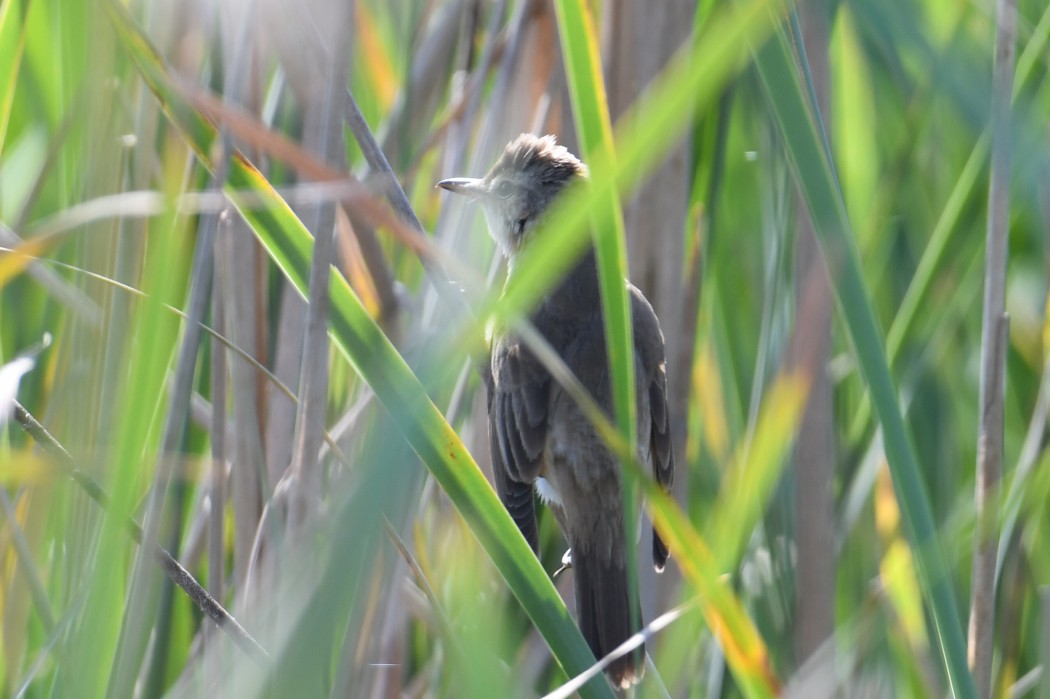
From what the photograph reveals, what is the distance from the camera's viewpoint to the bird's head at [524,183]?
2.24 meters

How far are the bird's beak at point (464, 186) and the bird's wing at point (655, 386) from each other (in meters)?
0.38

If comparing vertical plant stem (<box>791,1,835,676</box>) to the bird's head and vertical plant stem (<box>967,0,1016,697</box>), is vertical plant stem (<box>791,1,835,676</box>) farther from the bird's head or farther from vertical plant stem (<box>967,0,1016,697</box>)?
the bird's head

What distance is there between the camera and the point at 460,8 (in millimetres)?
2174

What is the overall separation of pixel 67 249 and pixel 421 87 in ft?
2.54

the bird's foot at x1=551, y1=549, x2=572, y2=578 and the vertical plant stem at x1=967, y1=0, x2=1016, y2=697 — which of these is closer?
the vertical plant stem at x1=967, y1=0, x2=1016, y2=697

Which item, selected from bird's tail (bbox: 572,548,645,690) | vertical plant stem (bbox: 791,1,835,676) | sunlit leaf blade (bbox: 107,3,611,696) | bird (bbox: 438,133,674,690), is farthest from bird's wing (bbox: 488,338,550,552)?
sunlit leaf blade (bbox: 107,3,611,696)

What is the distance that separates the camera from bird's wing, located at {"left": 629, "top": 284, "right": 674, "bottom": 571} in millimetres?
2217

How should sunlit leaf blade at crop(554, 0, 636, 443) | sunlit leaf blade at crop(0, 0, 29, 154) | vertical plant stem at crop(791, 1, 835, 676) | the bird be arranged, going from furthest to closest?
the bird, vertical plant stem at crop(791, 1, 835, 676), sunlit leaf blade at crop(0, 0, 29, 154), sunlit leaf blade at crop(554, 0, 636, 443)

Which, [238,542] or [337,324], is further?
[238,542]

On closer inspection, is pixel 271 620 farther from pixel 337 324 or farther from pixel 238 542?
pixel 238 542

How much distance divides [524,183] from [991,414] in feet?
3.69

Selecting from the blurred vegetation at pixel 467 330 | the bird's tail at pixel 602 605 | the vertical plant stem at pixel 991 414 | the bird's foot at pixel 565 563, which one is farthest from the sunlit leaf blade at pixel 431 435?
the bird's foot at pixel 565 563

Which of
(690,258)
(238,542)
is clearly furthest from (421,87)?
(238,542)

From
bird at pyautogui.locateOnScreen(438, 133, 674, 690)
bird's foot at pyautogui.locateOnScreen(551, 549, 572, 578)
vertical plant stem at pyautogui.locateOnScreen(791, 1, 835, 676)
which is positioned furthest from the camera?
bird's foot at pyautogui.locateOnScreen(551, 549, 572, 578)
